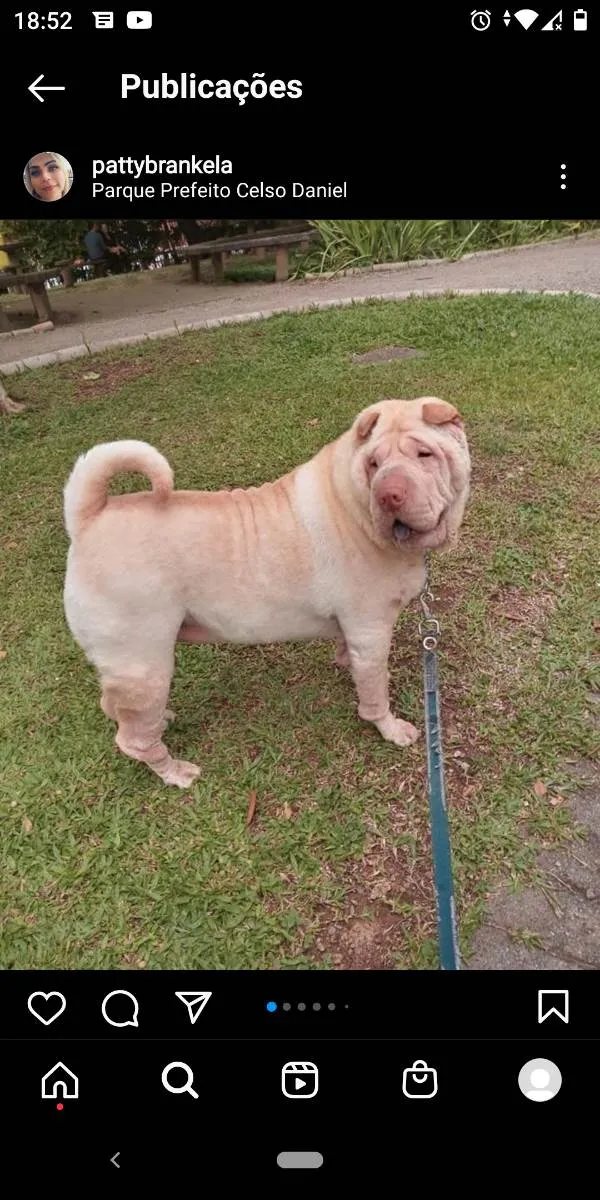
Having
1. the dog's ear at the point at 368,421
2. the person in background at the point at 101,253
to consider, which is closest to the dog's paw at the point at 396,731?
the dog's ear at the point at 368,421

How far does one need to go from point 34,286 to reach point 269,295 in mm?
3687

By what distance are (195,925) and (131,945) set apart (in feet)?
0.77

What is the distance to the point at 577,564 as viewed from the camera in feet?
12.2

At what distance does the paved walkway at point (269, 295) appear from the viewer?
28.7ft

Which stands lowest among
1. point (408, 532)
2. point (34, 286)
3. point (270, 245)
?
point (408, 532)

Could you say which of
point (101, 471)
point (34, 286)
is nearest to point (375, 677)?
point (101, 471)
